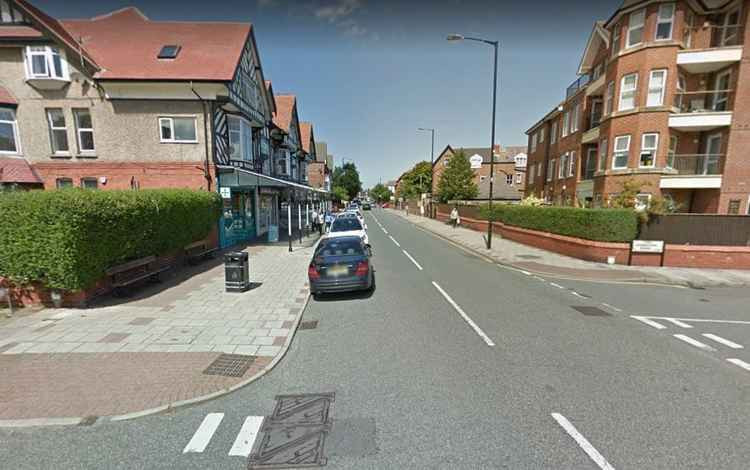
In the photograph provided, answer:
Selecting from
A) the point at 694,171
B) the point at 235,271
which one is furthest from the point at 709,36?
the point at 235,271

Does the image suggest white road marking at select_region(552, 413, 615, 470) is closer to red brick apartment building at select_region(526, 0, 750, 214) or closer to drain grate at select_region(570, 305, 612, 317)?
drain grate at select_region(570, 305, 612, 317)

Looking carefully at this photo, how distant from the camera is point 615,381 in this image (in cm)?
402

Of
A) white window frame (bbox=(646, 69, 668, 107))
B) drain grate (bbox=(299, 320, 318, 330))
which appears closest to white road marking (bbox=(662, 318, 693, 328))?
drain grate (bbox=(299, 320, 318, 330))

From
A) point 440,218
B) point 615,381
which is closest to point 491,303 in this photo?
point 615,381

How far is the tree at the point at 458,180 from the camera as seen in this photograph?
3550 centimetres

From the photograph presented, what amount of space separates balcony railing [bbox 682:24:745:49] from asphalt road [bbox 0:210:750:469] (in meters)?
16.5

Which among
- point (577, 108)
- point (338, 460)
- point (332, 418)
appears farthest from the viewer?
point (577, 108)

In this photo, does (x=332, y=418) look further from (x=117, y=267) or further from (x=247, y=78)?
(x=247, y=78)

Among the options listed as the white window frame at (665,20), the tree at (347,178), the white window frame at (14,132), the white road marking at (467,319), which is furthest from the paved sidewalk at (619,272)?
the tree at (347,178)

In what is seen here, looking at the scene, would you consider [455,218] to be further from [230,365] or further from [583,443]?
[583,443]

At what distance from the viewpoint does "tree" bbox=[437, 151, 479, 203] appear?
1398 inches

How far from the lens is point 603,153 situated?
17750 millimetres

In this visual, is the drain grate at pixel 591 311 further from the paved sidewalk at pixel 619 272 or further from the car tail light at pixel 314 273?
the car tail light at pixel 314 273

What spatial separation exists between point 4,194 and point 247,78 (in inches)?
513
